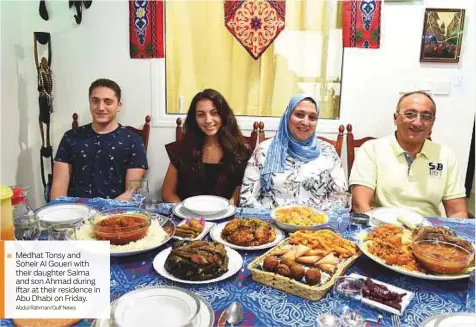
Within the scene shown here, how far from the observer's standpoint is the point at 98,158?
226cm

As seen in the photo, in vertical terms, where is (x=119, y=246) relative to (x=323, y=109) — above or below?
below

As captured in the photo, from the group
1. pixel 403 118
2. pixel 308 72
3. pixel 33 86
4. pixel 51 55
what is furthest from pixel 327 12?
pixel 33 86

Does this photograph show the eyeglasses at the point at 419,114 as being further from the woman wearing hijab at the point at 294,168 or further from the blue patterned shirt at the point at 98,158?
the blue patterned shirt at the point at 98,158

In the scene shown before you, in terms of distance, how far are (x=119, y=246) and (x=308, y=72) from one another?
1.90 metres

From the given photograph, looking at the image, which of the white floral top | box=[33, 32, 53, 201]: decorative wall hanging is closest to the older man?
the white floral top

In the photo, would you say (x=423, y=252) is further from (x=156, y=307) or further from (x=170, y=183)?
(x=170, y=183)

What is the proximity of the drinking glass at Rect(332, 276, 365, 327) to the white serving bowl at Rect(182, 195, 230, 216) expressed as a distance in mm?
618

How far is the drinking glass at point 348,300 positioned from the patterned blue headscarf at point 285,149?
102 centimetres

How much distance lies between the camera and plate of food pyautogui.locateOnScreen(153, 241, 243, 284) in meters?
1.00

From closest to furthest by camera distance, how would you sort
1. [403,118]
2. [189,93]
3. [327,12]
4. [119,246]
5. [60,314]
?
[60,314], [119,246], [403,118], [327,12], [189,93]

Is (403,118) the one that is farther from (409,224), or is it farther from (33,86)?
(33,86)

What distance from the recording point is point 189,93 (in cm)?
275

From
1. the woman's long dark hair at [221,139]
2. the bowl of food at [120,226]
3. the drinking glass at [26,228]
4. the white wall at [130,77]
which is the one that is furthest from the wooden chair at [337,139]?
the drinking glass at [26,228]

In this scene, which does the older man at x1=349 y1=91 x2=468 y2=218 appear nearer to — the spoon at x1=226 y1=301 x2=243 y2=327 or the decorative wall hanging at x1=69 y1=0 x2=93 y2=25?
the spoon at x1=226 y1=301 x2=243 y2=327
